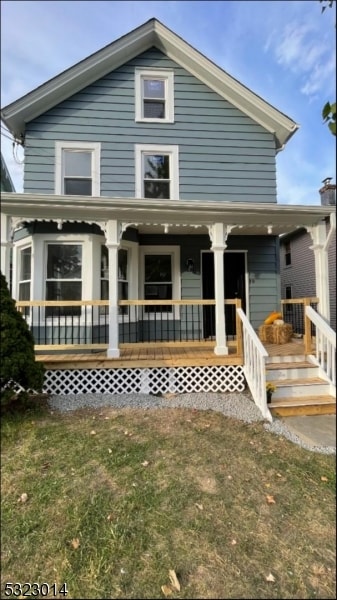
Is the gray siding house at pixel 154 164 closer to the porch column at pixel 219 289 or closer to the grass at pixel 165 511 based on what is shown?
the porch column at pixel 219 289

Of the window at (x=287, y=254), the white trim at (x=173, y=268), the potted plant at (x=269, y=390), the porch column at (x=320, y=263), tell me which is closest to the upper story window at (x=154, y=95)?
the white trim at (x=173, y=268)

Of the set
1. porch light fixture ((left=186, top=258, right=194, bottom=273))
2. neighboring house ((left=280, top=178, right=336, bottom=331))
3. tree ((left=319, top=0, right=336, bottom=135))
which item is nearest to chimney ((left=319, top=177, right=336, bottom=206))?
tree ((left=319, top=0, right=336, bottom=135))

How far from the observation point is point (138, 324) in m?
7.32

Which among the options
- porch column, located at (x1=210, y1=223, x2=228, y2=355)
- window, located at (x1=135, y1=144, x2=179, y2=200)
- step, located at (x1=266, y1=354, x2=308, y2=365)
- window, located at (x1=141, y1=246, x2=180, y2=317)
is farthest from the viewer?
window, located at (x1=141, y1=246, x2=180, y2=317)

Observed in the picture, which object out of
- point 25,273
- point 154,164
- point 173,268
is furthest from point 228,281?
point 25,273

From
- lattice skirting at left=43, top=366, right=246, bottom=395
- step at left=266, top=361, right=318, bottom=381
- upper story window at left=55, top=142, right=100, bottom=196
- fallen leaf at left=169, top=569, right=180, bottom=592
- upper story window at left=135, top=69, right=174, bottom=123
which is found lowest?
fallen leaf at left=169, top=569, right=180, bottom=592

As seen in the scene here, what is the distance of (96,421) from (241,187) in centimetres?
615

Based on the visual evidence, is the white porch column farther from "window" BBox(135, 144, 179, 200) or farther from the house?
"window" BBox(135, 144, 179, 200)

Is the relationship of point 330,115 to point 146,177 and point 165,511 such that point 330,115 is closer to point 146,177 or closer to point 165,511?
point 165,511

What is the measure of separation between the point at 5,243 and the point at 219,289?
12.2 ft

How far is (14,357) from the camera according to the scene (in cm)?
404

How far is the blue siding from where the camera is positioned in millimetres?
7277

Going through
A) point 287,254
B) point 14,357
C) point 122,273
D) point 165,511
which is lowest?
point 165,511

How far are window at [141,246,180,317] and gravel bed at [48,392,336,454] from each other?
9.32 feet
